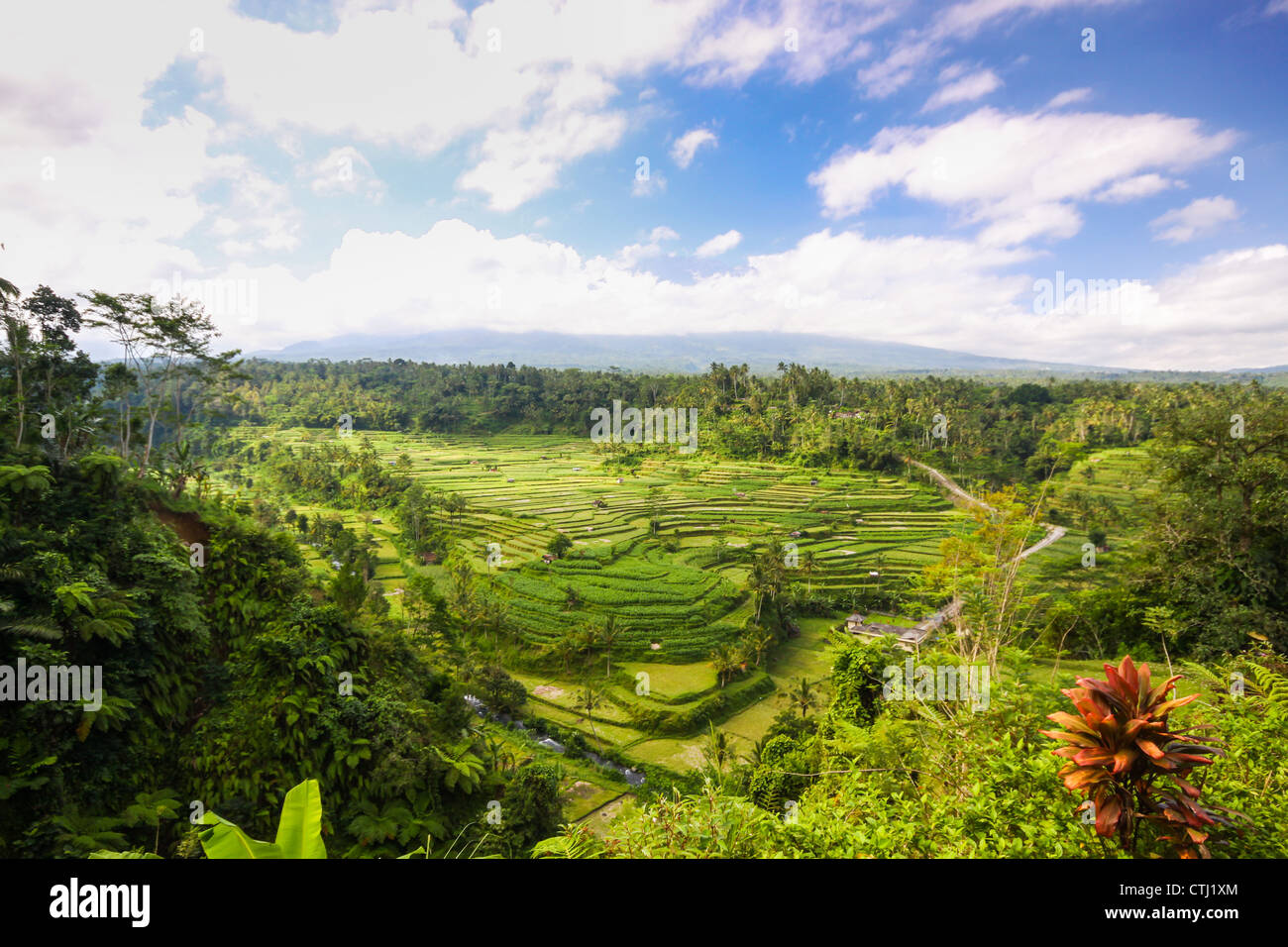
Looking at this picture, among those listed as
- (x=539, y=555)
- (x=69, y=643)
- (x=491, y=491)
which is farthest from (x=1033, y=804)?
(x=491, y=491)

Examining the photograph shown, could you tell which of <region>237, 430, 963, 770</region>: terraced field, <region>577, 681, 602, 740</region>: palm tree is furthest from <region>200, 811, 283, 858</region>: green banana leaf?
<region>577, 681, 602, 740</region>: palm tree

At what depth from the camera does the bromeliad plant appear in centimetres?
154

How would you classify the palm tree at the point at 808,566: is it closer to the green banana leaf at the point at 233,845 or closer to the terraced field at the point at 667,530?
the terraced field at the point at 667,530

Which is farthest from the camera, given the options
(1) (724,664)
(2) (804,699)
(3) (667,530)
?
(3) (667,530)

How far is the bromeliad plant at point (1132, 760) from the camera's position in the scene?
1.54 metres

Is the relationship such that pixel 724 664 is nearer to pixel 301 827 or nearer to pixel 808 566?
pixel 808 566

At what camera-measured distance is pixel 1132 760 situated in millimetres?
1602

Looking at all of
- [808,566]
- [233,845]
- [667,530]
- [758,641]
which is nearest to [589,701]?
[758,641]

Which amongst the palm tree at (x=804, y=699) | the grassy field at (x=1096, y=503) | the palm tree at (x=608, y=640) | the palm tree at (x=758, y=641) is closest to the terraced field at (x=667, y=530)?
the palm tree at (x=608, y=640)

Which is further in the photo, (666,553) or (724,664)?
(666,553)

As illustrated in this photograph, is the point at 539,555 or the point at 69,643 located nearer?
the point at 69,643
